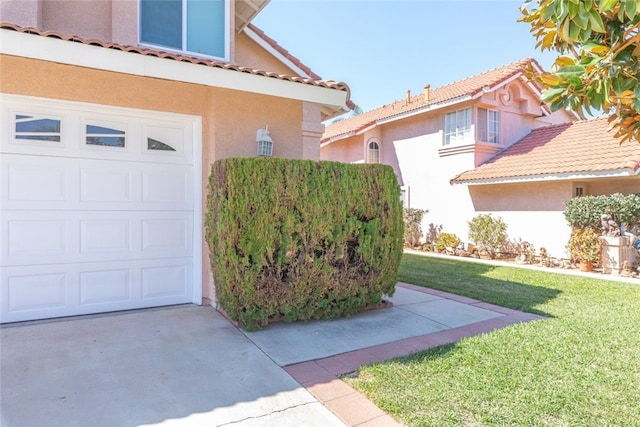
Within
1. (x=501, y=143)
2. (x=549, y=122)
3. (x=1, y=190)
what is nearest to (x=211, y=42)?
(x=1, y=190)

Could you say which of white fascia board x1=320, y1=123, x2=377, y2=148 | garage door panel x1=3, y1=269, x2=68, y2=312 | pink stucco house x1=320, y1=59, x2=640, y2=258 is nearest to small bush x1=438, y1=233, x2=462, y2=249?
pink stucco house x1=320, y1=59, x2=640, y2=258

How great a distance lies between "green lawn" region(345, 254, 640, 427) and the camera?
3.67 m

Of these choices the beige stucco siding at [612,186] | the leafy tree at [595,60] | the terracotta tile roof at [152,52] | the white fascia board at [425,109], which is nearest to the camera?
the leafy tree at [595,60]

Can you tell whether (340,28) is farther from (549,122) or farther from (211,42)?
(549,122)

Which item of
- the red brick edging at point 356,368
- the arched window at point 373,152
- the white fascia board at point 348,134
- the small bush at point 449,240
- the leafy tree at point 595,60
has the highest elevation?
the white fascia board at point 348,134

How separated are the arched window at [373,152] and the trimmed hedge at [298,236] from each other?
1570 cm

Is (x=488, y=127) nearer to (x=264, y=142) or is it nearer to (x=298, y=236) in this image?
(x=264, y=142)

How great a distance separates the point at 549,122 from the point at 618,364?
20220 millimetres

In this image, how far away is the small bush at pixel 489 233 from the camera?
16.1 metres

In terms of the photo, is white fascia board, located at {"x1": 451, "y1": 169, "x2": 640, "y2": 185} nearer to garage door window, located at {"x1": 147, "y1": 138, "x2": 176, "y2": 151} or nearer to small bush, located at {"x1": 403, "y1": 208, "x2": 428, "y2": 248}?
small bush, located at {"x1": 403, "y1": 208, "x2": 428, "y2": 248}

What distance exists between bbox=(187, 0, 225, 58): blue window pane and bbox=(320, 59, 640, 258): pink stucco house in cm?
1046

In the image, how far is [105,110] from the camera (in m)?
6.62

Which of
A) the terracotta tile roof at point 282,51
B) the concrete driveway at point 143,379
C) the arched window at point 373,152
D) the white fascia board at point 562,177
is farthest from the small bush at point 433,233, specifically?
the concrete driveway at point 143,379

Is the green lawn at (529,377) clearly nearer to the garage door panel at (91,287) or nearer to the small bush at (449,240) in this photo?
the garage door panel at (91,287)
